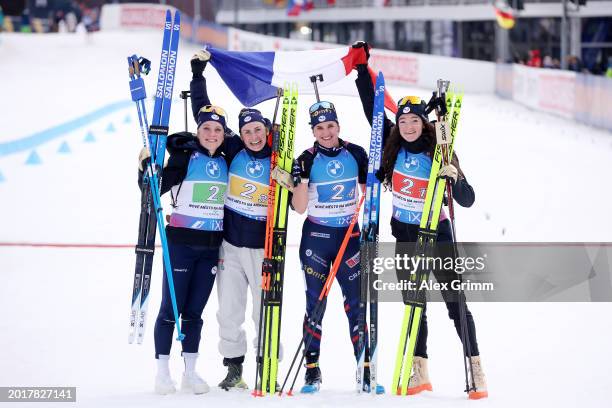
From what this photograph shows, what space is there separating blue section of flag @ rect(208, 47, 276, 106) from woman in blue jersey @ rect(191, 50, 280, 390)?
1120 mm

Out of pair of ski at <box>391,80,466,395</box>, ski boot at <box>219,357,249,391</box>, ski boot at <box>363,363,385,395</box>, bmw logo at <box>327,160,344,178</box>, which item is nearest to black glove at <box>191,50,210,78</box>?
bmw logo at <box>327,160,344,178</box>

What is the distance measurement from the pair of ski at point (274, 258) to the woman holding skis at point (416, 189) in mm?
617

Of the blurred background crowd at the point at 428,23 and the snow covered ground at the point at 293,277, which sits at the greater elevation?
the blurred background crowd at the point at 428,23

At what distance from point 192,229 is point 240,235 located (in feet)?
1.00

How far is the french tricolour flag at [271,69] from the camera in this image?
6859 millimetres

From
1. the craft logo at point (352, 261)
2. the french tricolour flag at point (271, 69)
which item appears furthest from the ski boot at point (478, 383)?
the french tricolour flag at point (271, 69)

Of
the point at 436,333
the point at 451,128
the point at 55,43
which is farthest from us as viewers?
the point at 55,43

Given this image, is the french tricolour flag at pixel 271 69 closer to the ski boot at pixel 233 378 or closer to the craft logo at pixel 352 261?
the craft logo at pixel 352 261

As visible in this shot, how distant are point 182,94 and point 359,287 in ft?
5.71

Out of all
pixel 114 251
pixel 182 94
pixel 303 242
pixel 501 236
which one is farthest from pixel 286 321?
pixel 501 236

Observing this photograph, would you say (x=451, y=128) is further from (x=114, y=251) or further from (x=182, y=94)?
(x=114, y=251)

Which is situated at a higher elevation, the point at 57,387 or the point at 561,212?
the point at 561,212

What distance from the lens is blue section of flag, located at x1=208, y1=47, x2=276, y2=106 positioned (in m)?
6.93

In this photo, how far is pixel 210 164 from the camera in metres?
5.82
